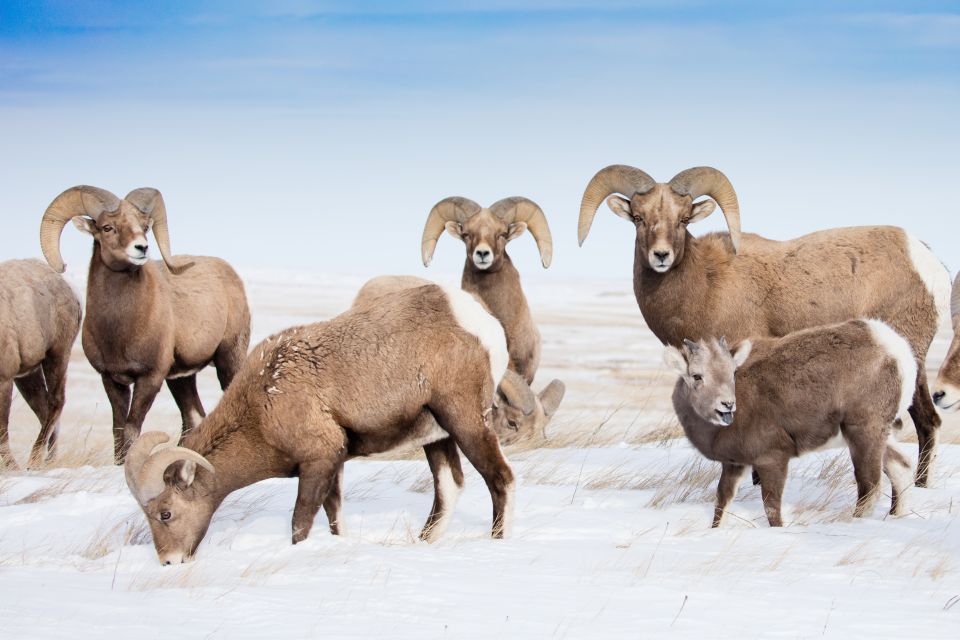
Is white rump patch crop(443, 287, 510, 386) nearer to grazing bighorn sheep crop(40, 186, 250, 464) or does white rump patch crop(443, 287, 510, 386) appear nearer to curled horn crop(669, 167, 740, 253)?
curled horn crop(669, 167, 740, 253)

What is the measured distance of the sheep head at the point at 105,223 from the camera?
11.2m

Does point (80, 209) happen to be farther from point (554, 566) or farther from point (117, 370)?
point (554, 566)

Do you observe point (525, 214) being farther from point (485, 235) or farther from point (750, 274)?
point (750, 274)

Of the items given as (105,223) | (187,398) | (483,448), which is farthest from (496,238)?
(483,448)

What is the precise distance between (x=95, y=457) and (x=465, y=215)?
193 inches

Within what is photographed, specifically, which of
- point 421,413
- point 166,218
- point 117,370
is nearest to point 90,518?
point 421,413

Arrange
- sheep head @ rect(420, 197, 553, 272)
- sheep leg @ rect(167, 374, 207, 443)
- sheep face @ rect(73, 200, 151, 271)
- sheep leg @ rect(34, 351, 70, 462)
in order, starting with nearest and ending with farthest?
sheep face @ rect(73, 200, 151, 271)
sheep leg @ rect(34, 351, 70, 462)
sheep head @ rect(420, 197, 553, 272)
sheep leg @ rect(167, 374, 207, 443)

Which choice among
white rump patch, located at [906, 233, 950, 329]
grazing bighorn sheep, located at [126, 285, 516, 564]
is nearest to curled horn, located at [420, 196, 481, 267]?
white rump patch, located at [906, 233, 950, 329]

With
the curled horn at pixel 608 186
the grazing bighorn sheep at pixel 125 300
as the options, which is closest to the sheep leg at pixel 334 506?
the curled horn at pixel 608 186

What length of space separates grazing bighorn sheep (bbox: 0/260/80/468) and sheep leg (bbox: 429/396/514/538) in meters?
6.16

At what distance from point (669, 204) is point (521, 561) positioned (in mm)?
4062

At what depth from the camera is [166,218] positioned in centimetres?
1194

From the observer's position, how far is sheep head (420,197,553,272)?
12.9m

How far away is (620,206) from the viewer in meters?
9.65
